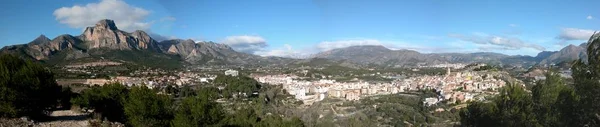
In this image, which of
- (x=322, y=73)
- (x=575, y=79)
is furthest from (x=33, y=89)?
(x=322, y=73)

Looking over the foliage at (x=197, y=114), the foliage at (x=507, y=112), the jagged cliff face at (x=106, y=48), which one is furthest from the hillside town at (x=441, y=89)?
the jagged cliff face at (x=106, y=48)

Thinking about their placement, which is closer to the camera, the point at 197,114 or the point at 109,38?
the point at 197,114

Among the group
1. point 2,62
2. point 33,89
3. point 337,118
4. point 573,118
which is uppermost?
point 2,62

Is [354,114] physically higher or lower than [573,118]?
lower

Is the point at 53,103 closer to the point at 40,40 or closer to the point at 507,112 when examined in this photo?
the point at 507,112

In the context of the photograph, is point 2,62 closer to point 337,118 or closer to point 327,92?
point 337,118

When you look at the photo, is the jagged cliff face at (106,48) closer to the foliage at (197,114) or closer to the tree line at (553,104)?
the foliage at (197,114)

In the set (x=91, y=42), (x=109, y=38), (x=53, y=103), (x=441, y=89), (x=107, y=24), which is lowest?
(x=441, y=89)

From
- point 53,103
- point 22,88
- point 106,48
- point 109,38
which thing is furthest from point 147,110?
point 109,38
